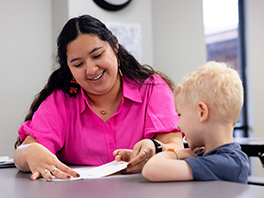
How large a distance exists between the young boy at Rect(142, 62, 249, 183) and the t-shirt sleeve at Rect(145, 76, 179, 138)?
378 millimetres

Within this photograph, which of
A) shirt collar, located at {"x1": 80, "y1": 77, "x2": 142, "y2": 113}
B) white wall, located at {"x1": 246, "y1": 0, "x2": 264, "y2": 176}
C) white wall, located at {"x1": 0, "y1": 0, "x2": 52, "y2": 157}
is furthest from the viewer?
white wall, located at {"x1": 246, "y1": 0, "x2": 264, "y2": 176}

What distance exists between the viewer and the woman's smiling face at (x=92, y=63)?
54.2 inches

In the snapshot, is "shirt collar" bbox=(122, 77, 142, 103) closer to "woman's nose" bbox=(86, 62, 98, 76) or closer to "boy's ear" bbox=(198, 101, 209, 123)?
"woman's nose" bbox=(86, 62, 98, 76)

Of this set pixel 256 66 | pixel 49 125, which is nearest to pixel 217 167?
pixel 49 125

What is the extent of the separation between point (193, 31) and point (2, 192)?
3.00 m

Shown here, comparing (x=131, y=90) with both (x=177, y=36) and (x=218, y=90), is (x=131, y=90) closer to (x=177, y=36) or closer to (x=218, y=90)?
(x=218, y=90)

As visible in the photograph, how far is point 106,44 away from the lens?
1.46m

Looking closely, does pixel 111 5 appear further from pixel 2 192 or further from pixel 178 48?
pixel 2 192

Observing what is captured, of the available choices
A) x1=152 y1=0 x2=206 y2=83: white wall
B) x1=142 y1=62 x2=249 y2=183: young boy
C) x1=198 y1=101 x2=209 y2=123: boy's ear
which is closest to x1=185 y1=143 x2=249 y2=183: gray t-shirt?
x1=142 y1=62 x2=249 y2=183: young boy

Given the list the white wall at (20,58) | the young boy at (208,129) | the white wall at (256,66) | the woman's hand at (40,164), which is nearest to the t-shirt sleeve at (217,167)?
the young boy at (208,129)

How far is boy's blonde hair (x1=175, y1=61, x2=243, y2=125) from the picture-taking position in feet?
2.97

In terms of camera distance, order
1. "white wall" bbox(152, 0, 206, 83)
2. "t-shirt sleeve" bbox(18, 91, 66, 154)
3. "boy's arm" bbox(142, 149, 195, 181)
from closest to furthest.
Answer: "boy's arm" bbox(142, 149, 195, 181) → "t-shirt sleeve" bbox(18, 91, 66, 154) → "white wall" bbox(152, 0, 206, 83)

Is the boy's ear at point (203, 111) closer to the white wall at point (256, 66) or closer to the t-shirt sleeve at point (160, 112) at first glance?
the t-shirt sleeve at point (160, 112)

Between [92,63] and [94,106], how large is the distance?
9.4 inches
